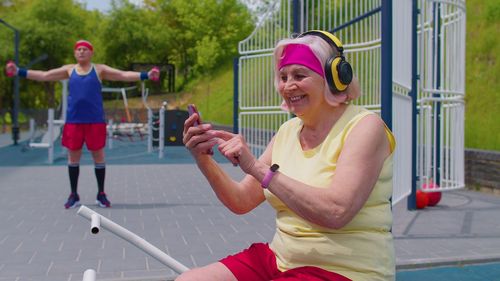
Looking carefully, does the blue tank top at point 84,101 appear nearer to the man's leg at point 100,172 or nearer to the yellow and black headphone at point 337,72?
the man's leg at point 100,172

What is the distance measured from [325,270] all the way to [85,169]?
35.8ft

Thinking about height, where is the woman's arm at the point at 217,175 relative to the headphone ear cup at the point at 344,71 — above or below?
below

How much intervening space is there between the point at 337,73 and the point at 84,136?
542 cm

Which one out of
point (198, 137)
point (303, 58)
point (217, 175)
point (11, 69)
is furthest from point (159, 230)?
point (303, 58)

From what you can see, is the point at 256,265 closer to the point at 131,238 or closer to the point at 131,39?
the point at 131,238

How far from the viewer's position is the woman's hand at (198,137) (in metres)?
2.11

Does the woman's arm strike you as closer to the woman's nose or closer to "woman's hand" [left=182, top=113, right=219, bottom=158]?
"woman's hand" [left=182, top=113, right=219, bottom=158]

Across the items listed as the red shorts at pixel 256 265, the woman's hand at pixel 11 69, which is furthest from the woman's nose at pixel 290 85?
the woman's hand at pixel 11 69

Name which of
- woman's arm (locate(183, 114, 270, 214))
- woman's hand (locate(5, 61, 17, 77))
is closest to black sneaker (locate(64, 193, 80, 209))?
woman's hand (locate(5, 61, 17, 77))

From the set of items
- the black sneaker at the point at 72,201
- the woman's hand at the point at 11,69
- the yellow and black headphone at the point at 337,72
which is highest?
the woman's hand at the point at 11,69

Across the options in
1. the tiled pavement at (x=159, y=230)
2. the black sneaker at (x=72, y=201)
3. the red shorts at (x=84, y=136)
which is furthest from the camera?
the black sneaker at (x=72, y=201)

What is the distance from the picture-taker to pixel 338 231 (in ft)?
6.75

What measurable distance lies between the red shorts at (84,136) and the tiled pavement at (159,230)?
742 mm

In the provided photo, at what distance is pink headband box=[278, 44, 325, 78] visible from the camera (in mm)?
2143
